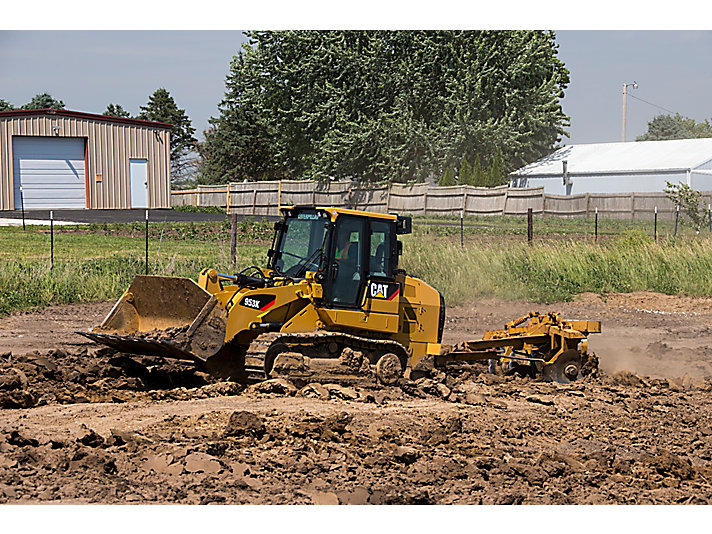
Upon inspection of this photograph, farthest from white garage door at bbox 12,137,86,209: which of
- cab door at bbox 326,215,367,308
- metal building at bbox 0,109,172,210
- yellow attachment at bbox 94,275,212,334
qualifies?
cab door at bbox 326,215,367,308

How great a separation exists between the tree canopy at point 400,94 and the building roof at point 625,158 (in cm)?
Result: 336

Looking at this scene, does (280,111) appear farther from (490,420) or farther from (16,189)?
(490,420)

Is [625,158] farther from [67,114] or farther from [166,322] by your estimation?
[166,322]

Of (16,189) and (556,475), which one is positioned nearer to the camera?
(556,475)

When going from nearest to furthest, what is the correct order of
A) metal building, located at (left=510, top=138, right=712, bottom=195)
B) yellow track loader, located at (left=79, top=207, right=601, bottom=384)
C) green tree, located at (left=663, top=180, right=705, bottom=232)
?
yellow track loader, located at (left=79, top=207, right=601, bottom=384) → green tree, located at (left=663, top=180, right=705, bottom=232) → metal building, located at (left=510, top=138, right=712, bottom=195)

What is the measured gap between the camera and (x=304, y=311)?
1069cm

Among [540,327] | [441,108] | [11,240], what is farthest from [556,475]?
[441,108]

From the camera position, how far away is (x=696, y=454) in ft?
28.6

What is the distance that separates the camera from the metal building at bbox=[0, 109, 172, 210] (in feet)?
130

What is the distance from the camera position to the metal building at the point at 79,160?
1558 inches

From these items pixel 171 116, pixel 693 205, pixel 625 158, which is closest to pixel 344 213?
pixel 693 205

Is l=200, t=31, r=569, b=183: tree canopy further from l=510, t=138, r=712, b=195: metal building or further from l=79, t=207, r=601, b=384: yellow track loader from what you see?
l=79, t=207, r=601, b=384: yellow track loader

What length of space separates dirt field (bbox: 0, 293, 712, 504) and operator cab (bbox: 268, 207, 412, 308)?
132cm

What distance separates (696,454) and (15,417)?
272 inches
